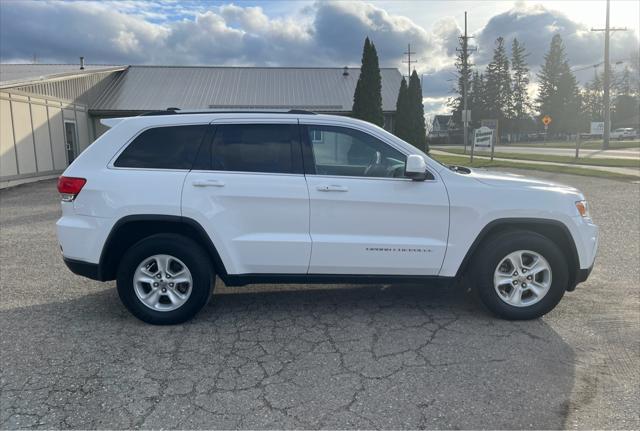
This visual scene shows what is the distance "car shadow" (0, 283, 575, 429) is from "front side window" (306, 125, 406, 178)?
53.8 inches

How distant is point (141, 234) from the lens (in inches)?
173

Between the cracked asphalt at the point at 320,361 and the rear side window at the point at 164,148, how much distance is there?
145 cm

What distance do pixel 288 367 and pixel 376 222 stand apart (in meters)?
1.44

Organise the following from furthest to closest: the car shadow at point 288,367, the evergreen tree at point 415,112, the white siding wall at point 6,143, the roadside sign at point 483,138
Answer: the roadside sign at point 483,138 < the evergreen tree at point 415,112 < the white siding wall at point 6,143 < the car shadow at point 288,367

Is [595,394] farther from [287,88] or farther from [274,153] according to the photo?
[287,88]

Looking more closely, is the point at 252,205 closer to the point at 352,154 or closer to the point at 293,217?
the point at 293,217

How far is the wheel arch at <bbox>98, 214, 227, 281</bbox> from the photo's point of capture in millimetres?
4191

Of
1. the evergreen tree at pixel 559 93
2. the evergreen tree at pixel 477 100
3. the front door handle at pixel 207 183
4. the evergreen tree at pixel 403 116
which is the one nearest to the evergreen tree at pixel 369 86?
the evergreen tree at pixel 403 116

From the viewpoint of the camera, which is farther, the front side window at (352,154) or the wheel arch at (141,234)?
the front side window at (352,154)

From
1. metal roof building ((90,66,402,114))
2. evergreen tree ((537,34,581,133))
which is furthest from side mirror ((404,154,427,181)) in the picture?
evergreen tree ((537,34,581,133))

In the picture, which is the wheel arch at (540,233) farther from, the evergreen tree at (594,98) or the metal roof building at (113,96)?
the evergreen tree at (594,98)

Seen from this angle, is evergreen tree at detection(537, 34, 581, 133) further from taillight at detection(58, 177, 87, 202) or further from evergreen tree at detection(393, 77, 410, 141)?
taillight at detection(58, 177, 87, 202)

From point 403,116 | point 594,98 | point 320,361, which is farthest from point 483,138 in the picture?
point 594,98

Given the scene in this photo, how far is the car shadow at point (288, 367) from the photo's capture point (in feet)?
9.88
